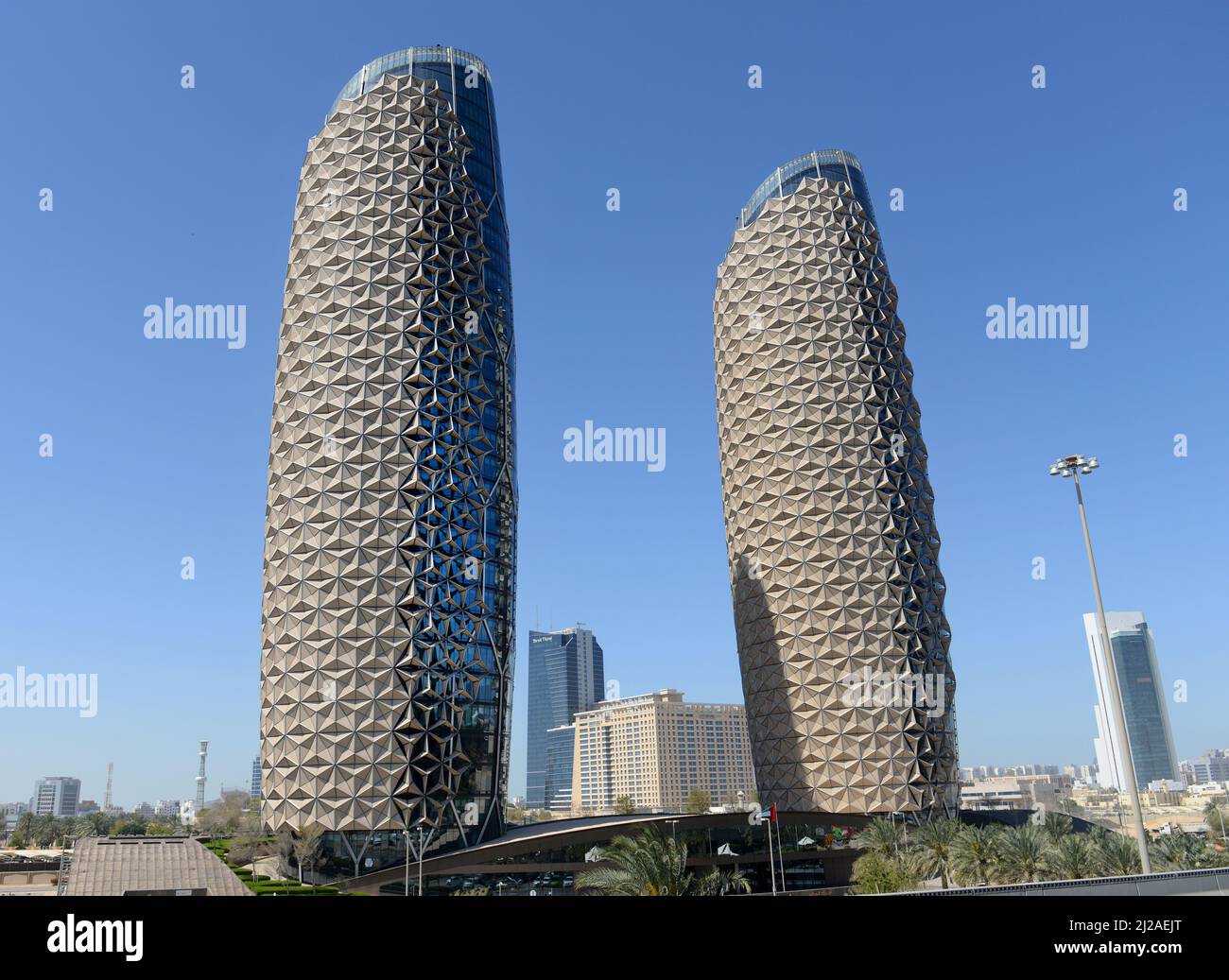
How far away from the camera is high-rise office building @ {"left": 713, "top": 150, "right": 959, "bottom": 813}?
6356 cm

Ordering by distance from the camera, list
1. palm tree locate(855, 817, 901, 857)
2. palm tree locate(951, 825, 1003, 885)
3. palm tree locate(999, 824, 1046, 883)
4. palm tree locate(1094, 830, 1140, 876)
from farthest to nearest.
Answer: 1. palm tree locate(855, 817, 901, 857)
2. palm tree locate(951, 825, 1003, 885)
3. palm tree locate(999, 824, 1046, 883)
4. palm tree locate(1094, 830, 1140, 876)

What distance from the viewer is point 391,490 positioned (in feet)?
192

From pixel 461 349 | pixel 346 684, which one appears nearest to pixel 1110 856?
pixel 346 684

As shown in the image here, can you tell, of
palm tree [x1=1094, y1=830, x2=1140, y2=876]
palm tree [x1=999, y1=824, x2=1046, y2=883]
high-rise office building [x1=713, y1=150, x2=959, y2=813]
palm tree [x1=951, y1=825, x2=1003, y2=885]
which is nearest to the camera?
palm tree [x1=1094, y1=830, x2=1140, y2=876]

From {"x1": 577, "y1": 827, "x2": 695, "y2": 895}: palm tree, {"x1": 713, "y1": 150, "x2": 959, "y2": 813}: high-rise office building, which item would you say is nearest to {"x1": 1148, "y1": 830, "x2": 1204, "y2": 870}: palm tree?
{"x1": 577, "y1": 827, "x2": 695, "y2": 895}: palm tree

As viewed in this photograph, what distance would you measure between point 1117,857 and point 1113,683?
622 centimetres

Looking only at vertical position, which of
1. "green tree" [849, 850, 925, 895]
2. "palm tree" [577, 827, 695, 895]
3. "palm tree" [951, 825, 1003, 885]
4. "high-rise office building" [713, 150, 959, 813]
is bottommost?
"green tree" [849, 850, 925, 895]

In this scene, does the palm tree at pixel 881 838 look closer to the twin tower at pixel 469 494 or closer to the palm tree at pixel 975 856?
the palm tree at pixel 975 856

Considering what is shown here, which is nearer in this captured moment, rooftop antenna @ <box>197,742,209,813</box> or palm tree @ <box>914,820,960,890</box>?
palm tree @ <box>914,820,960,890</box>

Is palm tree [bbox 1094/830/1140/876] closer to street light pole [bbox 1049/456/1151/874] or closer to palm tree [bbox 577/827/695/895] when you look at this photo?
street light pole [bbox 1049/456/1151/874]

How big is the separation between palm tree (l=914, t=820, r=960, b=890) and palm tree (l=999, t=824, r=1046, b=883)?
3095 mm

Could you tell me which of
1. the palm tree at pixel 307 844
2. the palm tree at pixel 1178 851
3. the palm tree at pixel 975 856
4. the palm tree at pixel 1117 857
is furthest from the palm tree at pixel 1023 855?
the palm tree at pixel 307 844
